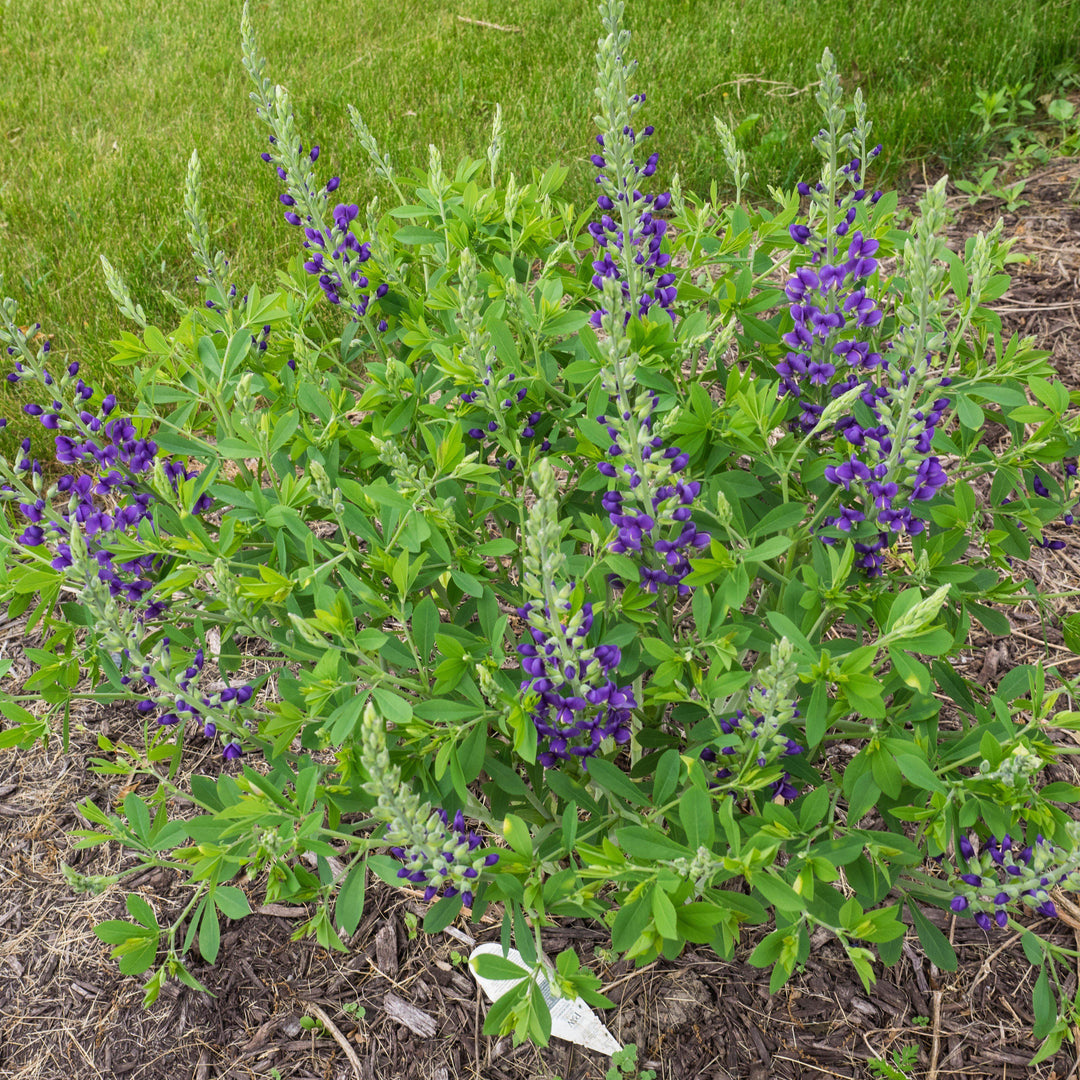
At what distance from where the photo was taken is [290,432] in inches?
78.1

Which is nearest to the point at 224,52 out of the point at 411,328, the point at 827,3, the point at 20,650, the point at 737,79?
the point at 737,79

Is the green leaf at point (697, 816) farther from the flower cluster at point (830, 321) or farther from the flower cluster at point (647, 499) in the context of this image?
the flower cluster at point (830, 321)

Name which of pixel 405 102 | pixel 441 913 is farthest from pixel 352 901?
pixel 405 102

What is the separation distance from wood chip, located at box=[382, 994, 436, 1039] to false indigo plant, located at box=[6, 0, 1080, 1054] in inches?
25.7

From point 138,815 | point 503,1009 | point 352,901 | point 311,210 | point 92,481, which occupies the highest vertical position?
point 311,210

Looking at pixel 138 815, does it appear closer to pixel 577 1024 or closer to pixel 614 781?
pixel 614 781

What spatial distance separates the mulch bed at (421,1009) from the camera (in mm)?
2355

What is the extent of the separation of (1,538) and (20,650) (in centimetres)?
169

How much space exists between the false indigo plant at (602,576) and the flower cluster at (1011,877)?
0.01 metres

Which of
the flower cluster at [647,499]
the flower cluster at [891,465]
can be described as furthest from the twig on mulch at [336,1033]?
the flower cluster at [891,465]

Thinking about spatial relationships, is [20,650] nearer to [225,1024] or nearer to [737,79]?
[225,1024]

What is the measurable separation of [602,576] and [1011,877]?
0.99 meters

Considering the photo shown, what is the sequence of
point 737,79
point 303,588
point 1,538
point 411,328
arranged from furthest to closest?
point 737,79
point 411,328
point 1,538
point 303,588

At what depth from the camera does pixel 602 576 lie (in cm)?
206
